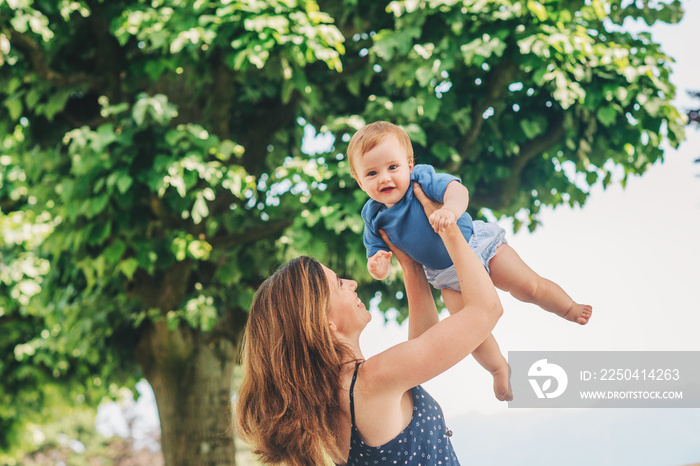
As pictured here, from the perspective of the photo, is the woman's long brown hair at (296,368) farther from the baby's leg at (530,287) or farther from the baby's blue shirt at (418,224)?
the baby's leg at (530,287)

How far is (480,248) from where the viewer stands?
226 cm

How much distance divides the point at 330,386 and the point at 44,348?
24.8ft

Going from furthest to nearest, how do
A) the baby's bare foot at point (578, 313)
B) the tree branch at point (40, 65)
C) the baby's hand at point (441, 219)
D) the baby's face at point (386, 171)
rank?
the tree branch at point (40, 65), the baby's bare foot at point (578, 313), the baby's face at point (386, 171), the baby's hand at point (441, 219)

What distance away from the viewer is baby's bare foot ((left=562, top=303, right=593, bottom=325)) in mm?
2396

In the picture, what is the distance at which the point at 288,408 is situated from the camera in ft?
7.25

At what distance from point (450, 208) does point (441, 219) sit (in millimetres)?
75

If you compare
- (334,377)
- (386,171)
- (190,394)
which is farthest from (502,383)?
(190,394)

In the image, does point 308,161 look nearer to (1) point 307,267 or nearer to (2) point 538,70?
(2) point 538,70

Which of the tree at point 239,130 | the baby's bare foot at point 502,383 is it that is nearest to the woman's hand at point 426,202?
the baby's bare foot at point 502,383

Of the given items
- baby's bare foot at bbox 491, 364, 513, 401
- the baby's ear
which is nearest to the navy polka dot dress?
the baby's ear

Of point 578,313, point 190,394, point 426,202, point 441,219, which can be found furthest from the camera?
point 190,394

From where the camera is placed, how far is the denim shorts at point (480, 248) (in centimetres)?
227

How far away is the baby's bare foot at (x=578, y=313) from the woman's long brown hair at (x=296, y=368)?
764 mm

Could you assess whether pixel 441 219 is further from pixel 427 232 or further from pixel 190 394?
pixel 190 394
